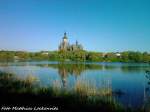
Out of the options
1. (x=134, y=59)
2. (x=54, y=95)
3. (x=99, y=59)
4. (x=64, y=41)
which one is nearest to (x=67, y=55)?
A: (x=64, y=41)

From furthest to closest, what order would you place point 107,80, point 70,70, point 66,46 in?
point 66,46 → point 70,70 → point 107,80

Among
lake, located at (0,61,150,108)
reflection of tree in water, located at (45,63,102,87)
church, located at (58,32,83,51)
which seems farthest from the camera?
church, located at (58,32,83,51)

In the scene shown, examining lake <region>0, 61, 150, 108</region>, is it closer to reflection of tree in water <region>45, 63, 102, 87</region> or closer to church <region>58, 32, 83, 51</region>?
reflection of tree in water <region>45, 63, 102, 87</region>

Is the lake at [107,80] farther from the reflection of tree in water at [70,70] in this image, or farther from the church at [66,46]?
the church at [66,46]

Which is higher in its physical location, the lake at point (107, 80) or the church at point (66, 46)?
the church at point (66, 46)

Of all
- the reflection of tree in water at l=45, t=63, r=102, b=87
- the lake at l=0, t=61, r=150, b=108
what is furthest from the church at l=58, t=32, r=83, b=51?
the lake at l=0, t=61, r=150, b=108

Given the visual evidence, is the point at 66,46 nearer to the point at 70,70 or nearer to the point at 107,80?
the point at 70,70

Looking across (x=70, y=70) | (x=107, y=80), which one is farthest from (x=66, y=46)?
(x=107, y=80)

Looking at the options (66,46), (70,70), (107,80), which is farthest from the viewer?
(66,46)

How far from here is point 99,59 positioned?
259 feet

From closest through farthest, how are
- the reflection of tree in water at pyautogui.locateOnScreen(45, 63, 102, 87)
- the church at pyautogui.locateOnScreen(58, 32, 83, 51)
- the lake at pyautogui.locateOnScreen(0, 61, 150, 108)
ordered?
the lake at pyautogui.locateOnScreen(0, 61, 150, 108) → the reflection of tree in water at pyautogui.locateOnScreen(45, 63, 102, 87) → the church at pyautogui.locateOnScreen(58, 32, 83, 51)

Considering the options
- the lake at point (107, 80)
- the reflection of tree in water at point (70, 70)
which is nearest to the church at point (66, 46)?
the reflection of tree in water at point (70, 70)

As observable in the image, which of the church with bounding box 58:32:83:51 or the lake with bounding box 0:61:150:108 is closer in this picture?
the lake with bounding box 0:61:150:108

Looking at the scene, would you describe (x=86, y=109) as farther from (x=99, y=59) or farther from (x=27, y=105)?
(x=99, y=59)
